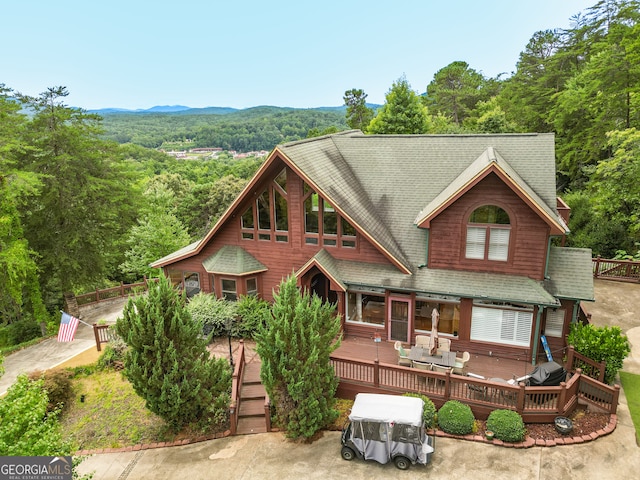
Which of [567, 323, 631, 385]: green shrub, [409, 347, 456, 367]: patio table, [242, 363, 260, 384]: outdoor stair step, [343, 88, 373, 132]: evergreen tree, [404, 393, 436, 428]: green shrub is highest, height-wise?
[343, 88, 373, 132]: evergreen tree

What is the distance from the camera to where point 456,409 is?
1185 cm

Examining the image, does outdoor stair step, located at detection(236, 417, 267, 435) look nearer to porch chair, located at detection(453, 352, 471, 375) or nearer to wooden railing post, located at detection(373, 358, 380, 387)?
wooden railing post, located at detection(373, 358, 380, 387)

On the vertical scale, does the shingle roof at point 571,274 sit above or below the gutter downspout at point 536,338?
above

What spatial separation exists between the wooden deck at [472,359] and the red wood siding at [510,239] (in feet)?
9.90

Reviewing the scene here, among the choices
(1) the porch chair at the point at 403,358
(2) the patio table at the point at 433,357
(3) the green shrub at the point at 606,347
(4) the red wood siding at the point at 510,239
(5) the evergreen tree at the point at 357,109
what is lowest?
(1) the porch chair at the point at 403,358

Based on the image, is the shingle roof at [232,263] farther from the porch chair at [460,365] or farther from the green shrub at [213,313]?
the porch chair at [460,365]

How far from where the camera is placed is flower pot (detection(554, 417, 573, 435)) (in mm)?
11391

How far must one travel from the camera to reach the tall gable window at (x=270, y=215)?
17.0 metres

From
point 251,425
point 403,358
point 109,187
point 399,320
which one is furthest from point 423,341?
point 109,187

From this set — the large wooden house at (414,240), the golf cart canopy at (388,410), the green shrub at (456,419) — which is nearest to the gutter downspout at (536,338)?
the large wooden house at (414,240)

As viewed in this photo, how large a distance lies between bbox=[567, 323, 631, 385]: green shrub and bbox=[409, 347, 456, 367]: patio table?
155 inches

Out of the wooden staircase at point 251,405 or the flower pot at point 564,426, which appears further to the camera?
the wooden staircase at point 251,405

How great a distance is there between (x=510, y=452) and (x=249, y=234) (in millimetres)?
12118

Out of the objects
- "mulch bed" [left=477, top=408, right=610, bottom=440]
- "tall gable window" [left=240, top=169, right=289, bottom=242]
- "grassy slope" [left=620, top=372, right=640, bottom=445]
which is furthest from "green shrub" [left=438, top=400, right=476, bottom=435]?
"tall gable window" [left=240, top=169, right=289, bottom=242]
